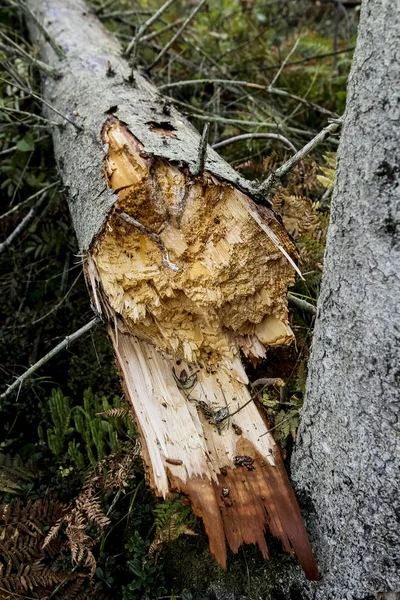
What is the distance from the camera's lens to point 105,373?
3299mm

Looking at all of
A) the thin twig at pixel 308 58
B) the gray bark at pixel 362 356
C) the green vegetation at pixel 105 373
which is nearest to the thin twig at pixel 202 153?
the gray bark at pixel 362 356

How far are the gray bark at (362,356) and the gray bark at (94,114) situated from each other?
27.0 inches

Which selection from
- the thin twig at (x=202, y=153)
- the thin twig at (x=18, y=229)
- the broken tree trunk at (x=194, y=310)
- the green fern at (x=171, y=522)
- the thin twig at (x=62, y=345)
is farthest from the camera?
the thin twig at (x=18, y=229)

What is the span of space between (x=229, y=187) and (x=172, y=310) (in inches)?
24.2

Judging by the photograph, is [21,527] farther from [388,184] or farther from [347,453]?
[388,184]

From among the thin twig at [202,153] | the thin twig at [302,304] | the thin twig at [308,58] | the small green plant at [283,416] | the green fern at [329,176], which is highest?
the thin twig at [308,58]

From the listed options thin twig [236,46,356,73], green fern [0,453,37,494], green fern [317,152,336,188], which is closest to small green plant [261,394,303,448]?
green fern [317,152,336,188]

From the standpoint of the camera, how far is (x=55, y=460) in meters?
2.88

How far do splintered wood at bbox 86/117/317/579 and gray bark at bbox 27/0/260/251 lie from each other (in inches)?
3.3

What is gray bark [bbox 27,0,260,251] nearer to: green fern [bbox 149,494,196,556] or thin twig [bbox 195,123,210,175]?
thin twig [bbox 195,123,210,175]

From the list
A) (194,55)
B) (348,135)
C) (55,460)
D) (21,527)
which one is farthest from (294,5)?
(21,527)

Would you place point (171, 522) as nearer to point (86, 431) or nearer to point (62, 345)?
point (86, 431)

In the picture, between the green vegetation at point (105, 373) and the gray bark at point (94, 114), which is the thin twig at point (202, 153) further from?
the green vegetation at point (105, 373)

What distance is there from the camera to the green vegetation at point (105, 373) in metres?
2.23
